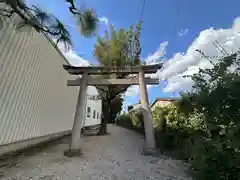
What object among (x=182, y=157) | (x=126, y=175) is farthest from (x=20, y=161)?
(x=182, y=157)

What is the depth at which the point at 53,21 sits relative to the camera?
3244 mm

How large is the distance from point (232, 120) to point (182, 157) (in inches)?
102

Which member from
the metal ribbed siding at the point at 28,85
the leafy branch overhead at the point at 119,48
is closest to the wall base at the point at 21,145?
the metal ribbed siding at the point at 28,85

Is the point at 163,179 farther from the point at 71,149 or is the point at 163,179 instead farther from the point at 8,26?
the point at 8,26

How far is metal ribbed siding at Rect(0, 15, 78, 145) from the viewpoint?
406 cm

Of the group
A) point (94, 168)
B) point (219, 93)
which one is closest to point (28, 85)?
point (94, 168)

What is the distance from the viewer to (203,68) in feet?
8.64

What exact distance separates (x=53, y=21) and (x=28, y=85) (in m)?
2.61

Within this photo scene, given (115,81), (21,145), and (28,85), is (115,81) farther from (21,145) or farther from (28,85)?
(21,145)

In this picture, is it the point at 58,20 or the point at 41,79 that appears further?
the point at 41,79

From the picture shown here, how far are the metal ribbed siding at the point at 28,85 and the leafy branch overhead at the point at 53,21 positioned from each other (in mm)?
435

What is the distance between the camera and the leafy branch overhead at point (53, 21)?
304cm

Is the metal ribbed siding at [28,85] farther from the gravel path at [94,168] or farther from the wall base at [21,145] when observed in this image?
the gravel path at [94,168]

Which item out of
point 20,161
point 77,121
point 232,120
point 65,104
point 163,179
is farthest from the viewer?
point 65,104
